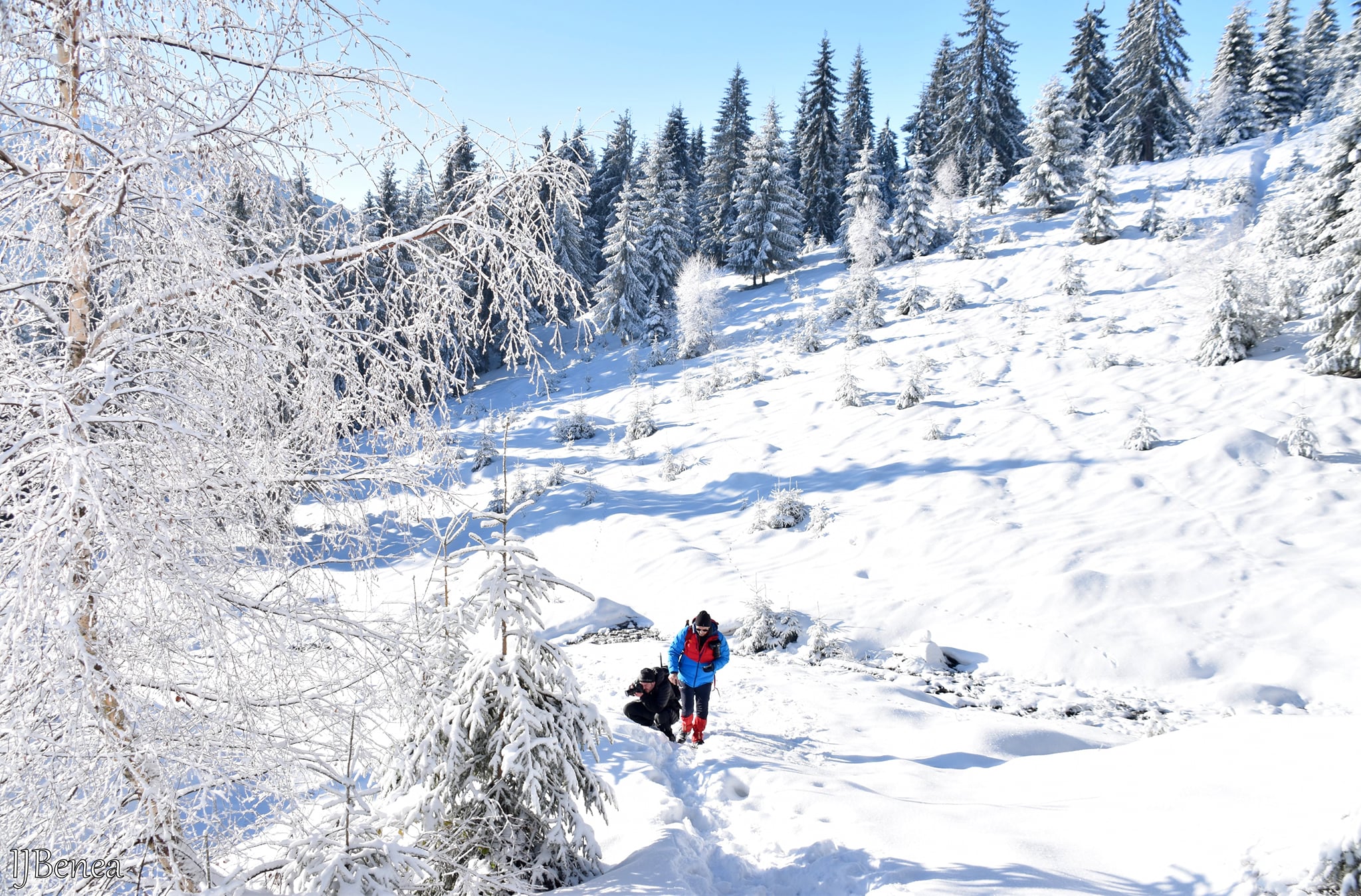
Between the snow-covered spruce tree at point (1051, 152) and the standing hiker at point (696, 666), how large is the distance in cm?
3026

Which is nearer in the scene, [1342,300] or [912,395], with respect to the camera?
[1342,300]

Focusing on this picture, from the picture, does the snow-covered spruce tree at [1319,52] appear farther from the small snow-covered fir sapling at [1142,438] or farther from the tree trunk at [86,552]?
the tree trunk at [86,552]

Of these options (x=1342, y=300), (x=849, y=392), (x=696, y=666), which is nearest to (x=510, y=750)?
(x=696, y=666)

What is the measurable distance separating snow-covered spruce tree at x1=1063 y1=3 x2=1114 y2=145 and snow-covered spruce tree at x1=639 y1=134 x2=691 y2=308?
Result: 2516 centimetres

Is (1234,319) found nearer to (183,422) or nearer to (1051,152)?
(1051,152)

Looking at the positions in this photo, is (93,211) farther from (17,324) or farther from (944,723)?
(944,723)

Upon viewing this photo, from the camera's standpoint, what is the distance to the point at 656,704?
6.91 metres

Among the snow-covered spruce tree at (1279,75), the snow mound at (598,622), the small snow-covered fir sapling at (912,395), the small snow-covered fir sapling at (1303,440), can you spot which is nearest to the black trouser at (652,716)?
the snow mound at (598,622)

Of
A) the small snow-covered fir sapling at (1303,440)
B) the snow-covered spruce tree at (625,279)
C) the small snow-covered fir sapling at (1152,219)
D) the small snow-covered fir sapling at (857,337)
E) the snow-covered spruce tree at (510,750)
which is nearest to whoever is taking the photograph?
the snow-covered spruce tree at (510,750)

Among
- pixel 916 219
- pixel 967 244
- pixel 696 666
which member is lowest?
pixel 696 666

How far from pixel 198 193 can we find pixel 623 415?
69.8 feet

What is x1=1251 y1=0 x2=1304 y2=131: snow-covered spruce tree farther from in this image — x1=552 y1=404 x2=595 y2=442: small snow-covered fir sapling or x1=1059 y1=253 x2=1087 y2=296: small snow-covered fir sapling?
x1=552 y1=404 x2=595 y2=442: small snow-covered fir sapling

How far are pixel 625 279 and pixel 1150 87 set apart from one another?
30.9m

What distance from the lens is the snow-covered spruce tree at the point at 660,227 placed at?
32094mm
